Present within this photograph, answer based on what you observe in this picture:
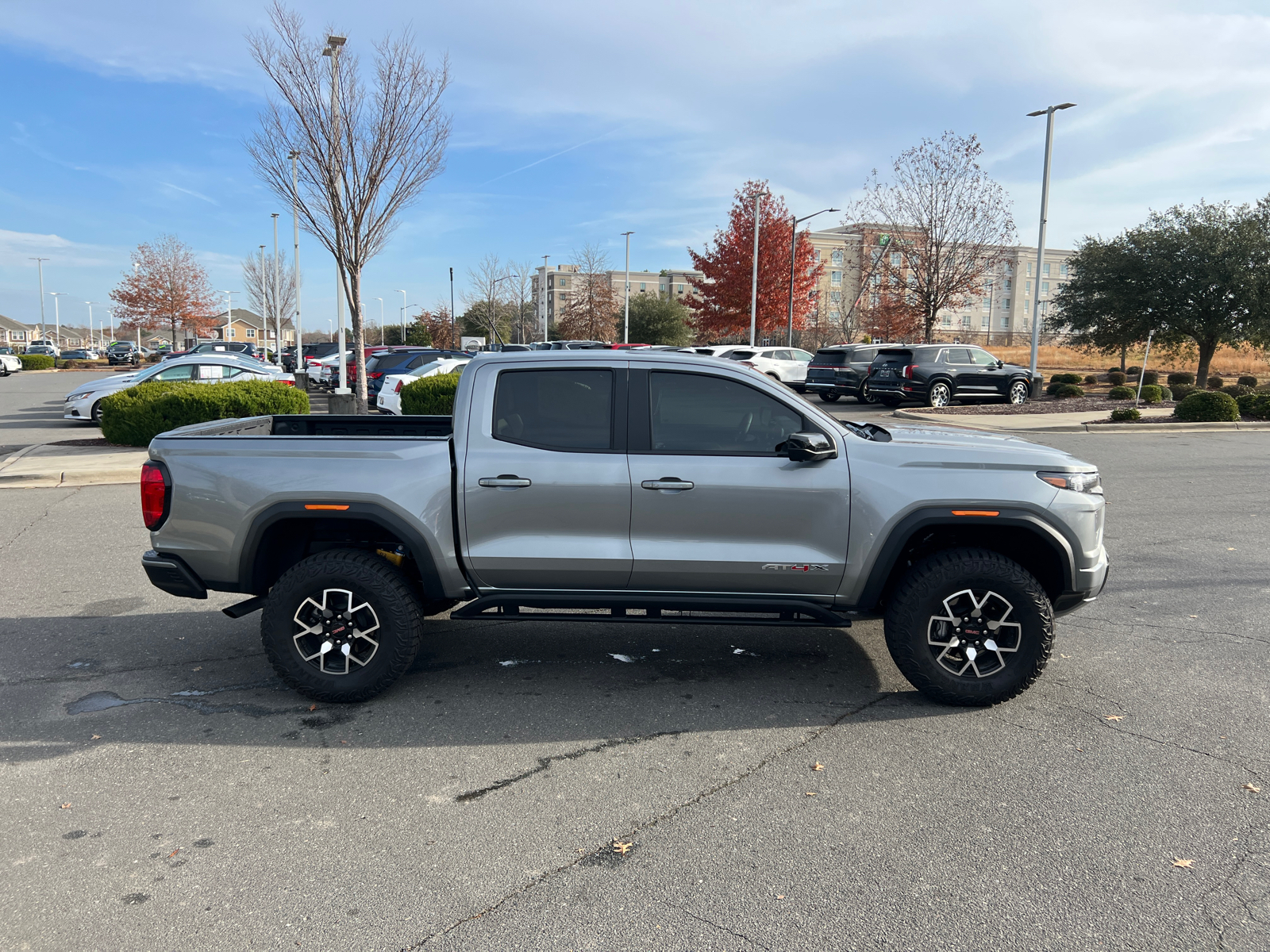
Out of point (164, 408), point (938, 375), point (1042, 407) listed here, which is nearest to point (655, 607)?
point (164, 408)

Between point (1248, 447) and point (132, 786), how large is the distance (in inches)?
725

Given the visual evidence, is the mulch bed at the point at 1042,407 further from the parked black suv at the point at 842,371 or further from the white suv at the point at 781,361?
the white suv at the point at 781,361

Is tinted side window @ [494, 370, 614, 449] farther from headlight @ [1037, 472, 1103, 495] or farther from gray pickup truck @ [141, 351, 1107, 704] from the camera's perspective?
headlight @ [1037, 472, 1103, 495]

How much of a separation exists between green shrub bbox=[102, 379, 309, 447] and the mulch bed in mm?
15615

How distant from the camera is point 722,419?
462cm

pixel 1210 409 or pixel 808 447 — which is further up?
pixel 808 447

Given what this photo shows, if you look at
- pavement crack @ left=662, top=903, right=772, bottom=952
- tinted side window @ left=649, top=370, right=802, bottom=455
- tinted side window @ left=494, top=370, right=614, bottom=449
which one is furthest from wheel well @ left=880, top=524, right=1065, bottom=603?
pavement crack @ left=662, top=903, right=772, bottom=952

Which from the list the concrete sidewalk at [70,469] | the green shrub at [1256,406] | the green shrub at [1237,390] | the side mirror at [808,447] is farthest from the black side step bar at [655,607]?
the green shrub at [1237,390]

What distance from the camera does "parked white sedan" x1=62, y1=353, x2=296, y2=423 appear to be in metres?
18.4

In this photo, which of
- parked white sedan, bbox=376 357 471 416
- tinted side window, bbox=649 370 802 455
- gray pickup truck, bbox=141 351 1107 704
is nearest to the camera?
gray pickup truck, bbox=141 351 1107 704

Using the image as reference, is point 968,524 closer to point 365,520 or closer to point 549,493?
point 549,493

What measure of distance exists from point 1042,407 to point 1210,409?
4.27m

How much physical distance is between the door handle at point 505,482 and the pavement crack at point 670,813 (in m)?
1.41

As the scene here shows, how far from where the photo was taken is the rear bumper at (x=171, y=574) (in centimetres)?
467
